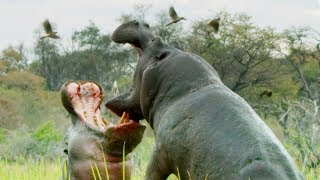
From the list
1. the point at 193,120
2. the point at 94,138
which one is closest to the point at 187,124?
the point at 193,120

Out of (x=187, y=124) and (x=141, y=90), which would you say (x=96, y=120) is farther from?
(x=187, y=124)

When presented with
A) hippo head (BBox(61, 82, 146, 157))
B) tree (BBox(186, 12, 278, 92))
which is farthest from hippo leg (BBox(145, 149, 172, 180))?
tree (BBox(186, 12, 278, 92))

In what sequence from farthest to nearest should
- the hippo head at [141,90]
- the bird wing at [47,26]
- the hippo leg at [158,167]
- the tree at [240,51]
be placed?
the tree at [240,51] < the bird wing at [47,26] < the hippo head at [141,90] < the hippo leg at [158,167]

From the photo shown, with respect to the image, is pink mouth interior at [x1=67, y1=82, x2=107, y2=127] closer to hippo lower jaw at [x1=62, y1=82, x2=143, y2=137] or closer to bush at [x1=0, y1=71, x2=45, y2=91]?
hippo lower jaw at [x1=62, y1=82, x2=143, y2=137]

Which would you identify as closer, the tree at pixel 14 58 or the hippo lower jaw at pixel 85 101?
the hippo lower jaw at pixel 85 101

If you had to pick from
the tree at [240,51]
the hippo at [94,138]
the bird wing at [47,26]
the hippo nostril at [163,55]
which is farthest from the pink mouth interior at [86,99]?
the tree at [240,51]

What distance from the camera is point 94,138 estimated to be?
2318 mm

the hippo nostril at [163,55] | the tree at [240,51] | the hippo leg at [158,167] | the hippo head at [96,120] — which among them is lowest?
the tree at [240,51]

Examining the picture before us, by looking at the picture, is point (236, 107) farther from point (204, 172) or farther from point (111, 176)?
point (111, 176)

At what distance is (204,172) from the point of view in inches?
71.7

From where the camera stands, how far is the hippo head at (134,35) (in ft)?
7.65

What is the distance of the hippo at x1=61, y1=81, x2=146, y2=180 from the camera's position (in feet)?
7.29

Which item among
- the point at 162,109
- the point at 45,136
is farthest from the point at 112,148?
the point at 45,136

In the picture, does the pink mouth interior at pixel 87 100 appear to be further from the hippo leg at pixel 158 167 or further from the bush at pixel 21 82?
the bush at pixel 21 82
